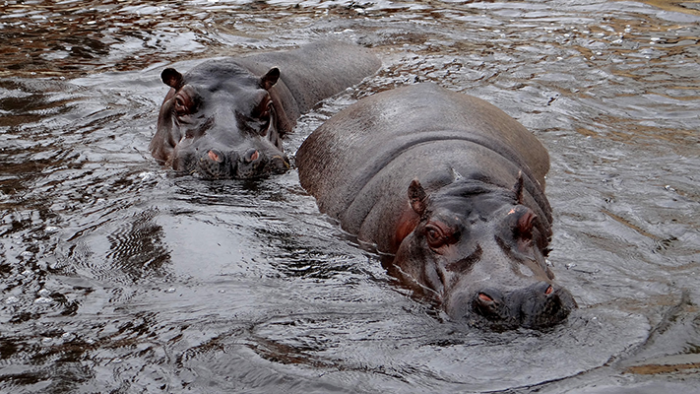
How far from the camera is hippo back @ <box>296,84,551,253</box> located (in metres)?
5.93

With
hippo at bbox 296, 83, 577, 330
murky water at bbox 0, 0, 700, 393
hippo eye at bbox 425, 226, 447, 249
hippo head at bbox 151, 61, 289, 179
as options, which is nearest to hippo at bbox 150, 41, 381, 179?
hippo head at bbox 151, 61, 289, 179

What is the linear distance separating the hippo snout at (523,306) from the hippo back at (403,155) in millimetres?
1151

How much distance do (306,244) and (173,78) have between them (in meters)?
2.89

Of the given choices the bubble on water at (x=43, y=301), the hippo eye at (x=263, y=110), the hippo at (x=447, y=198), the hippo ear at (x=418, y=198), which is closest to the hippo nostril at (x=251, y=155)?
the hippo at (x=447, y=198)

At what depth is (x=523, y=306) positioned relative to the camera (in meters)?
4.54

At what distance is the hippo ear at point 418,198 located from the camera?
213 inches

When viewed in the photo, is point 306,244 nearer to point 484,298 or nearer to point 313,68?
point 484,298

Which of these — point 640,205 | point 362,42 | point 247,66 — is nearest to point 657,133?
point 640,205

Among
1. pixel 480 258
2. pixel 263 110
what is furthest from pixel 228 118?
pixel 480 258

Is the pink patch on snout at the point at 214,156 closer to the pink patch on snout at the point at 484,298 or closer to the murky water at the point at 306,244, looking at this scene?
the murky water at the point at 306,244

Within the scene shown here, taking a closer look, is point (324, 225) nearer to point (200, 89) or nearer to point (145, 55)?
point (200, 89)

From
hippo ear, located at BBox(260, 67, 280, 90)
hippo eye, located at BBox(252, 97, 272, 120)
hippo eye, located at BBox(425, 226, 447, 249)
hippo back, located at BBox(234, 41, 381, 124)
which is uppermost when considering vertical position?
hippo eye, located at BBox(425, 226, 447, 249)

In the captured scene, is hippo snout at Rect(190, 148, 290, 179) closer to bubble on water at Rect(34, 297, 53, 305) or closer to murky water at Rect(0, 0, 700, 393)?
murky water at Rect(0, 0, 700, 393)

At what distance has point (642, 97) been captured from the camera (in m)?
9.91
